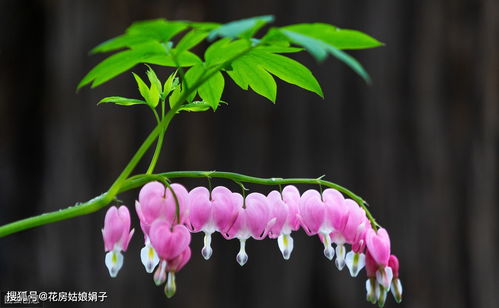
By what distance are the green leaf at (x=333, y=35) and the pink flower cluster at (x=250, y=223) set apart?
228mm

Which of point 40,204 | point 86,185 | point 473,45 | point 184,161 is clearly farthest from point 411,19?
point 40,204

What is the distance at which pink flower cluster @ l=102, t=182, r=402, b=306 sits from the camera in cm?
64

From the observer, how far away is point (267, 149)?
84.0 inches

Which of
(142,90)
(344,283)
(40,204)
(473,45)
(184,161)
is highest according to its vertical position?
(473,45)

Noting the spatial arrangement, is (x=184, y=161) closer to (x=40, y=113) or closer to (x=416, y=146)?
(x=40, y=113)

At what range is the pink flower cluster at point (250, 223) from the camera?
0.64 meters

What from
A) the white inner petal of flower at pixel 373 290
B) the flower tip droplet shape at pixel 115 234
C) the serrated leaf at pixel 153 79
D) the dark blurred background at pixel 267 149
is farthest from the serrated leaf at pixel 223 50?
the dark blurred background at pixel 267 149

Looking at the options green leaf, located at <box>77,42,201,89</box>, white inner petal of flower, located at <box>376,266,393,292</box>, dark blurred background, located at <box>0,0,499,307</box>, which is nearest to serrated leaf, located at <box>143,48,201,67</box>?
green leaf, located at <box>77,42,201,89</box>

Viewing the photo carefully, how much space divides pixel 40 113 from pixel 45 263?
56 cm

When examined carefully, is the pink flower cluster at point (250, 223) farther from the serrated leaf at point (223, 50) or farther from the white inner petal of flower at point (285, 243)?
the serrated leaf at point (223, 50)

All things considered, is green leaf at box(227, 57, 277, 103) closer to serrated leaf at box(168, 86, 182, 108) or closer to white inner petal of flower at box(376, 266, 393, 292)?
serrated leaf at box(168, 86, 182, 108)

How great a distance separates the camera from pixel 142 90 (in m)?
0.69

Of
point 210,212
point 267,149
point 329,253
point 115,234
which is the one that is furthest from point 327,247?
point 267,149

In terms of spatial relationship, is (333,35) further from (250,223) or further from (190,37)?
(250,223)
